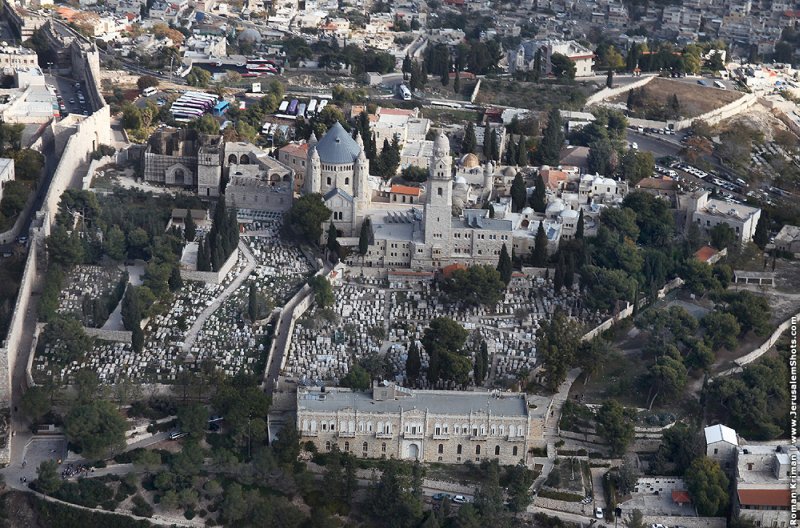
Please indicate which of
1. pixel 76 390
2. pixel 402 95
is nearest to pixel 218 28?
pixel 402 95

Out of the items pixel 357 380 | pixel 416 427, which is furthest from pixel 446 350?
pixel 416 427

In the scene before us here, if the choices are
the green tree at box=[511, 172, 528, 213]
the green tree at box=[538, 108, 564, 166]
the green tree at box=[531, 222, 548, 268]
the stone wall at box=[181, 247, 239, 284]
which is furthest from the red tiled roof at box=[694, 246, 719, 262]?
the stone wall at box=[181, 247, 239, 284]

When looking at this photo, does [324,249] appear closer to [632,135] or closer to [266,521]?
[266,521]

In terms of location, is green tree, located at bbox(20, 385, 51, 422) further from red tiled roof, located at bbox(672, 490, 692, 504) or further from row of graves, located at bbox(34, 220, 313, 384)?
red tiled roof, located at bbox(672, 490, 692, 504)

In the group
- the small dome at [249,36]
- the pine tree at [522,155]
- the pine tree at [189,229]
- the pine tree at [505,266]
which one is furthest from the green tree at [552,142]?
the small dome at [249,36]

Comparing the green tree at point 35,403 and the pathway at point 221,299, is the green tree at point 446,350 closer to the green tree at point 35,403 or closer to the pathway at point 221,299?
the pathway at point 221,299

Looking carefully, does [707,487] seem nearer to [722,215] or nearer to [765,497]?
[765,497]
